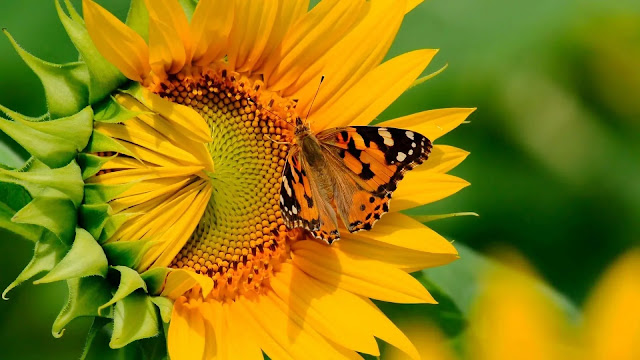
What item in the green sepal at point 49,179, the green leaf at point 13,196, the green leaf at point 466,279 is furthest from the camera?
the green leaf at point 466,279

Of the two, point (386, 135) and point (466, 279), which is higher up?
point (386, 135)

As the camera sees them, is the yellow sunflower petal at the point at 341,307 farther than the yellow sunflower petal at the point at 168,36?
Yes

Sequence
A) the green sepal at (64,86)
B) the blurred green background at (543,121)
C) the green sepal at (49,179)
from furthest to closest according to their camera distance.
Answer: the blurred green background at (543,121) < the green sepal at (64,86) < the green sepal at (49,179)

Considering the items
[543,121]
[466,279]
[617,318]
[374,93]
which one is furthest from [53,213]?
[543,121]

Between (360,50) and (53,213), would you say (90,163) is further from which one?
(360,50)

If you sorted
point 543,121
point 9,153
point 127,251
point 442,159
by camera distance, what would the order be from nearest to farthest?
point 127,251 < point 442,159 < point 9,153 < point 543,121

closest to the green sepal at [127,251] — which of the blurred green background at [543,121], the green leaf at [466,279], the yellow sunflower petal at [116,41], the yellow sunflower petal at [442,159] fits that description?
the yellow sunflower petal at [116,41]

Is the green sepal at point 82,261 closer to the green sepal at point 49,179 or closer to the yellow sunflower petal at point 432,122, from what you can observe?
the green sepal at point 49,179

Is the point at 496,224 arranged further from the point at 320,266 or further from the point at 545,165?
the point at 320,266
